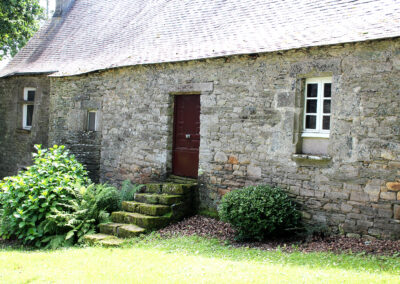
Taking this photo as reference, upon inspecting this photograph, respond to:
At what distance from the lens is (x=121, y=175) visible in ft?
37.6

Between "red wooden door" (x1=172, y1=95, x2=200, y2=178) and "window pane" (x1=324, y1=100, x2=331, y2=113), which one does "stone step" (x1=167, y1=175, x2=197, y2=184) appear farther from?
"window pane" (x1=324, y1=100, x2=331, y2=113)

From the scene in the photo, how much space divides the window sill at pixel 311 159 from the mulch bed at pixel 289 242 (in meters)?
1.33

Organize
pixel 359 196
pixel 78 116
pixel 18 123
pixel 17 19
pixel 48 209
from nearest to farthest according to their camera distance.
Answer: pixel 359 196 → pixel 48 209 → pixel 78 116 → pixel 18 123 → pixel 17 19

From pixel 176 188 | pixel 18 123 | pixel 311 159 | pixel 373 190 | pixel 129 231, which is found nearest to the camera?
pixel 373 190

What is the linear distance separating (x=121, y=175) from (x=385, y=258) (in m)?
7.33

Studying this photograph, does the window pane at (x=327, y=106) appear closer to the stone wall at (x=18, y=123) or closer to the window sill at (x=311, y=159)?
Answer: the window sill at (x=311, y=159)

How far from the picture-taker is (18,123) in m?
15.2

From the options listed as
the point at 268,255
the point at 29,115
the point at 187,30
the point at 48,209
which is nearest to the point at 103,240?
the point at 48,209

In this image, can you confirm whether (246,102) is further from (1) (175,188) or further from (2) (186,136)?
(1) (175,188)

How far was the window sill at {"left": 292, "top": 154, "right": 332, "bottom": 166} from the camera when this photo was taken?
747 cm

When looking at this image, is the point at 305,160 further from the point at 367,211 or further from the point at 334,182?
the point at 367,211

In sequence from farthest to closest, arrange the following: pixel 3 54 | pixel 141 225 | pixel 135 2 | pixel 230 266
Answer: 1. pixel 3 54
2. pixel 135 2
3. pixel 141 225
4. pixel 230 266

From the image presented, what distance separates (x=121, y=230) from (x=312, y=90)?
15.2 ft

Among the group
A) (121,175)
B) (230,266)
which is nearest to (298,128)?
(230,266)
